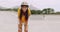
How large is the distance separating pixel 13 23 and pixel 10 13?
0.36 meters

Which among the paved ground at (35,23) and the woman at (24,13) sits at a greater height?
the woman at (24,13)

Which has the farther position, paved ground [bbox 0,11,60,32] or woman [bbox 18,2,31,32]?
paved ground [bbox 0,11,60,32]

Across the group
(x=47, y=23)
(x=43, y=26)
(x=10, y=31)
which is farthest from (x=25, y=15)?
(x=47, y=23)

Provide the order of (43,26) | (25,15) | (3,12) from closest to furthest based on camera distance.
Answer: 1. (25,15)
2. (43,26)
3. (3,12)

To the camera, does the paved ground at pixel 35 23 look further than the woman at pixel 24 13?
Yes

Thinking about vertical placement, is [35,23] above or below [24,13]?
below

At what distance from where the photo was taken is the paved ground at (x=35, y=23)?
279cm

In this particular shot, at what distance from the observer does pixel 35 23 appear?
315 centimetres

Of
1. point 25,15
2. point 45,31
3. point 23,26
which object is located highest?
point 25,15

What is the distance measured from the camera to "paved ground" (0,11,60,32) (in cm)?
279

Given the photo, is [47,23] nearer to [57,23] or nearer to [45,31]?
[57,23]

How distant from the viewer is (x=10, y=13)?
3.38 m

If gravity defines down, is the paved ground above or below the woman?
below

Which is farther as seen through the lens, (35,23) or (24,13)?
(35,23)
